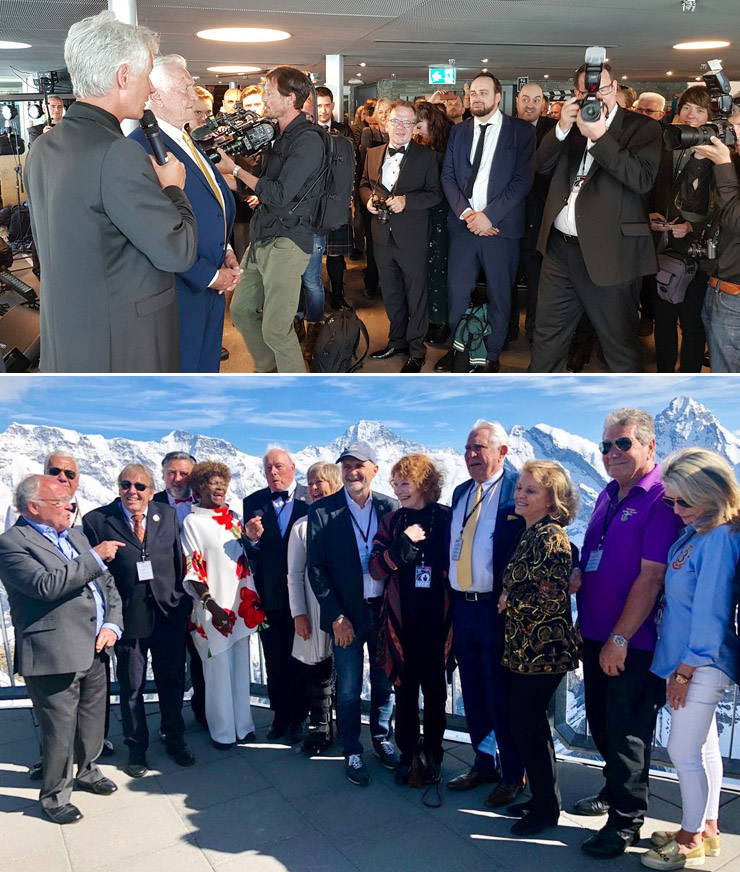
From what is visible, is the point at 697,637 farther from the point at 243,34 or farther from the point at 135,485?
the point at 243,34

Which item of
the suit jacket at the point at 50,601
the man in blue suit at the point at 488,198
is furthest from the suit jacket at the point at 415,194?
the suit jacket at the point at 50,601

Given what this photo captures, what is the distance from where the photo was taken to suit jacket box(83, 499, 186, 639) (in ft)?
5.92

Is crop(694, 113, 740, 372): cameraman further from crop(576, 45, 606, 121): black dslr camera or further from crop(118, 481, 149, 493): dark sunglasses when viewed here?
crop(118, 481, 149, 493): dark sunglasses

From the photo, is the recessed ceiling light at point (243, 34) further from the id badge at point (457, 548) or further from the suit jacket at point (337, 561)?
the id badge at point (457, 548)

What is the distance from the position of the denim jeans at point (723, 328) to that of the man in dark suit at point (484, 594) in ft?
6.59

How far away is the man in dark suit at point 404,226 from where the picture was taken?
455cm

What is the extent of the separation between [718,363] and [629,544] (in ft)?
6.77

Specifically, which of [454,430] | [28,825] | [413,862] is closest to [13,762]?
[28,825]

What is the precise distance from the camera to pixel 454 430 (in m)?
1.81

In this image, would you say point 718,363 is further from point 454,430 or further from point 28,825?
point 28,825

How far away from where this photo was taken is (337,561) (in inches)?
72.4

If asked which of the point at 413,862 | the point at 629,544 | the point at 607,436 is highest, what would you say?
the point at 607,436

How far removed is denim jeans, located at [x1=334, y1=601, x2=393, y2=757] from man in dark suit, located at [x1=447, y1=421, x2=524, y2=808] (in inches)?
6.6

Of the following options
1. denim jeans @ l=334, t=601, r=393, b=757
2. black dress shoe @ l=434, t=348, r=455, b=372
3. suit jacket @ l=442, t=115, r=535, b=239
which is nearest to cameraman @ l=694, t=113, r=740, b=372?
suit jacket @ l=442, t=115, r=535, b=239
